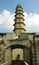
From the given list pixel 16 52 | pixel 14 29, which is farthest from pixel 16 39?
pixel 14 29

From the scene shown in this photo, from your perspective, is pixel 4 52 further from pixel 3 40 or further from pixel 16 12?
pixel 16 12

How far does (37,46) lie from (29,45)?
3.74 feet

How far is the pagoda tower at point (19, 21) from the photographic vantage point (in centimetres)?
2961

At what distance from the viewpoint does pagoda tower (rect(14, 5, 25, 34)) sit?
2961 centimetres

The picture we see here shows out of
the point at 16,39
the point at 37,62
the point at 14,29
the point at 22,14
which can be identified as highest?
the point at 22,14

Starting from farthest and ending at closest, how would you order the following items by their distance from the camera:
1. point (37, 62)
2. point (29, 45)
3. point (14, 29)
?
point (14, 29), point (29, 45), point (37, 62)

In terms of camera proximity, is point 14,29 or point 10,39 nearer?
point 10,39

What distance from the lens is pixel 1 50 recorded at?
1708cm

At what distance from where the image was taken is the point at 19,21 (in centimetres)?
3025

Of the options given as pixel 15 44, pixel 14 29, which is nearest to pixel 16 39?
pixel 15 44

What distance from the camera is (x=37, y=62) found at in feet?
51.7

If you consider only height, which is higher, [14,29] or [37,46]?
[14,29]

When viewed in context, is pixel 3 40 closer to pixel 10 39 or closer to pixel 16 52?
pixel 10 39

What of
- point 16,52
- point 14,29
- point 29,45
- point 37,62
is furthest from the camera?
point 14,29
